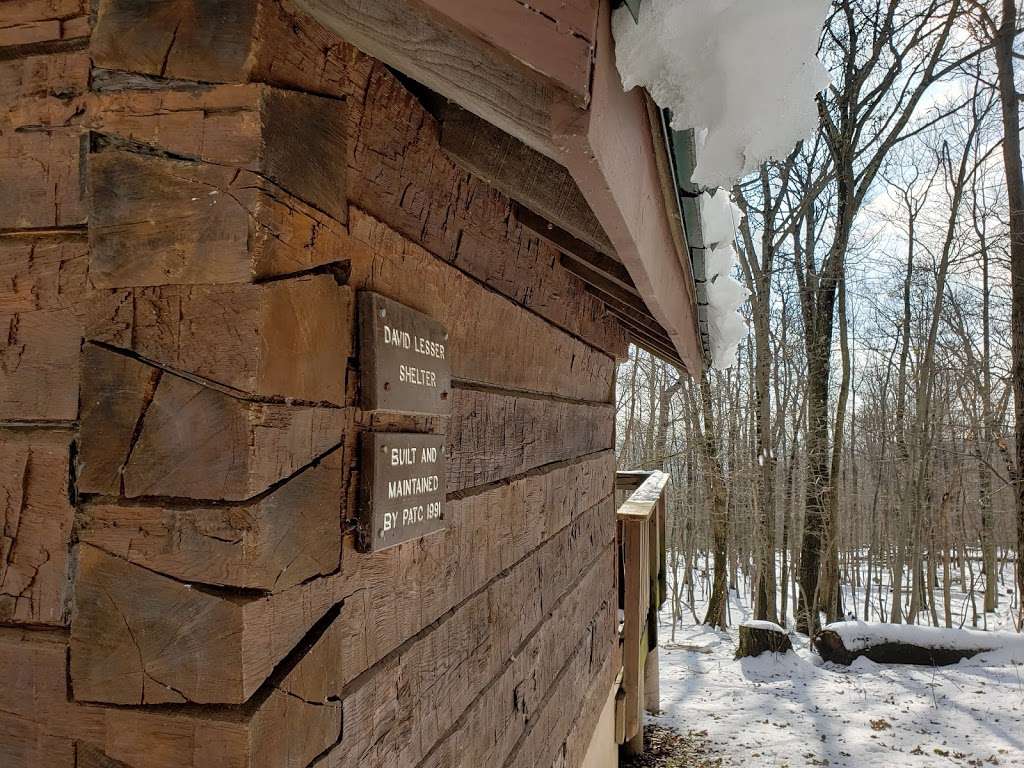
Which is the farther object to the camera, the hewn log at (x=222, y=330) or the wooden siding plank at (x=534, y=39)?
the hewn log at (x=222, y=330)

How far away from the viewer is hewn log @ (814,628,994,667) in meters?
9.58

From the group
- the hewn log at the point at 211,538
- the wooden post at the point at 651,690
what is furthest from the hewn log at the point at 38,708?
the wooden post at the point at 651,690

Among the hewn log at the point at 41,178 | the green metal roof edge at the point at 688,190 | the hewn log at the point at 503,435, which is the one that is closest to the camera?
the hewn log at the point at 41,178

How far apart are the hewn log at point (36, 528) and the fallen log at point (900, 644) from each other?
10.8m

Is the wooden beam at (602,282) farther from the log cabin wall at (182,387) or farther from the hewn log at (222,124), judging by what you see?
the hewn log at (222,124)

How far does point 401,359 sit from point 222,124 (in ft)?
1.72

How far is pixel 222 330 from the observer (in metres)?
1.10

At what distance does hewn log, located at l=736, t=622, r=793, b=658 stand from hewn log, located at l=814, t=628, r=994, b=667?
1.64 feet

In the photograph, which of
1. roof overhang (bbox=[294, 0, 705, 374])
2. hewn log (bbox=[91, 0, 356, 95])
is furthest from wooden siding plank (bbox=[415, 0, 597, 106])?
hewn log (bbox=[91, 0, 356, 95])

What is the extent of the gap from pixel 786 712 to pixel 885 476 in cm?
1500

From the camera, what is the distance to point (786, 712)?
8406 mm

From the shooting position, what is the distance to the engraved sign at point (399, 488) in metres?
1.34

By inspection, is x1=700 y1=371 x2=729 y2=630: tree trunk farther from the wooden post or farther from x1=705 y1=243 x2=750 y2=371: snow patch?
x1=705 y1=243 x2=750 y2=371: snow patch

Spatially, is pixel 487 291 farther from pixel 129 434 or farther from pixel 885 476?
pixel 885 476
